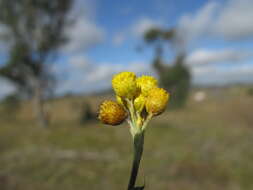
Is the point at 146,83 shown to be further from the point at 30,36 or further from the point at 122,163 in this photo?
the point at 30,36

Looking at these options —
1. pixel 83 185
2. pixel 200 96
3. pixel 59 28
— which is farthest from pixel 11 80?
pixel 200 96

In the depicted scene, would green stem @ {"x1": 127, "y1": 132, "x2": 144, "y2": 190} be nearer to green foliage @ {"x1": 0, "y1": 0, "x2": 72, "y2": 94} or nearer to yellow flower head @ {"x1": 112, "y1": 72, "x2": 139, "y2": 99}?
yellow flower head @ {"x1": 112, "y1": 72, "x2": 139, "y2": 99}

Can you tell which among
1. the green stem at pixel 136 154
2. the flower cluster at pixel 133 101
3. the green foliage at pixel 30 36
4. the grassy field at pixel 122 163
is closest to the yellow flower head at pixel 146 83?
the flower cluster at pixel 133 101

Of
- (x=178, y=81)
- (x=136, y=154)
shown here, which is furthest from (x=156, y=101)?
(x=178, y=81)

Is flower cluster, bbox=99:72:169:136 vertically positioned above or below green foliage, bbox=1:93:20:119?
above

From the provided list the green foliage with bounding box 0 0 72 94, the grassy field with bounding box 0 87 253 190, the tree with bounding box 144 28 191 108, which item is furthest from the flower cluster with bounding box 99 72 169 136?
the tree with bounding box 144 28 191 108

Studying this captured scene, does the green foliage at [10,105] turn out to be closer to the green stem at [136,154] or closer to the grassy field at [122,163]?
the grassy field at [122,163]
